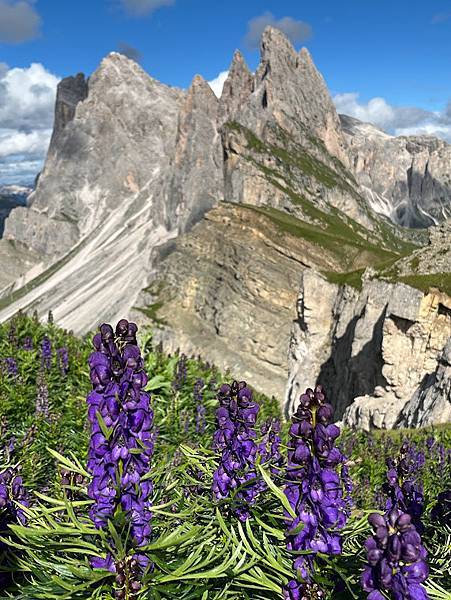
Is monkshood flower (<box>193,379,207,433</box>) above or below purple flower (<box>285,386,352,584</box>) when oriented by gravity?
below

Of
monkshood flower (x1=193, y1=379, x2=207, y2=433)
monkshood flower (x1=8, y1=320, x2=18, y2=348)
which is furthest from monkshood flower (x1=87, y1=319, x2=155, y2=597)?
monkshood flower (x1=8, y1=320, x2=18, y2=348)

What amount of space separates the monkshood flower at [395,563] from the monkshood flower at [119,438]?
1.64 metres

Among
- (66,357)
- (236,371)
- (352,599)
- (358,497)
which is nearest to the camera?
(352,599)

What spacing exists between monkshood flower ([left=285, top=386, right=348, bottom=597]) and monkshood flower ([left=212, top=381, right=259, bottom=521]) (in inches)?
40.7

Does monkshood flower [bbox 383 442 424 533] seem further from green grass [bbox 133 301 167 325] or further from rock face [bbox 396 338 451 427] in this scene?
green grass [bbox 133 301 167 325]

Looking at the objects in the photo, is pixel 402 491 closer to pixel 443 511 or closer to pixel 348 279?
pixel 443 511

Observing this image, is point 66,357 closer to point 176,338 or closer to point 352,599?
point 352,599

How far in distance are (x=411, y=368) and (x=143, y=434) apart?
46.9 meters

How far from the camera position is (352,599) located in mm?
3736

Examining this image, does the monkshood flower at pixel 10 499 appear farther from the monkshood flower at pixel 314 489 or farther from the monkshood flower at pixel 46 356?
the monkshood flower at pixel 46 356

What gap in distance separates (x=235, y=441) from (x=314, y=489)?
1347mm

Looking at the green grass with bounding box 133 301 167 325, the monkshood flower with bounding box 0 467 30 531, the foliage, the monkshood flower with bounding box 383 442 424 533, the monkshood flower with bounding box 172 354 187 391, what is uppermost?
the monkshood flower with bounding box 383 442 424 533

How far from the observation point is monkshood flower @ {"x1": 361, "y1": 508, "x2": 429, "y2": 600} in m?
Answer: 3.11

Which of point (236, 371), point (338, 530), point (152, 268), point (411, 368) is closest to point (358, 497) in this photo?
point (338, 530)
